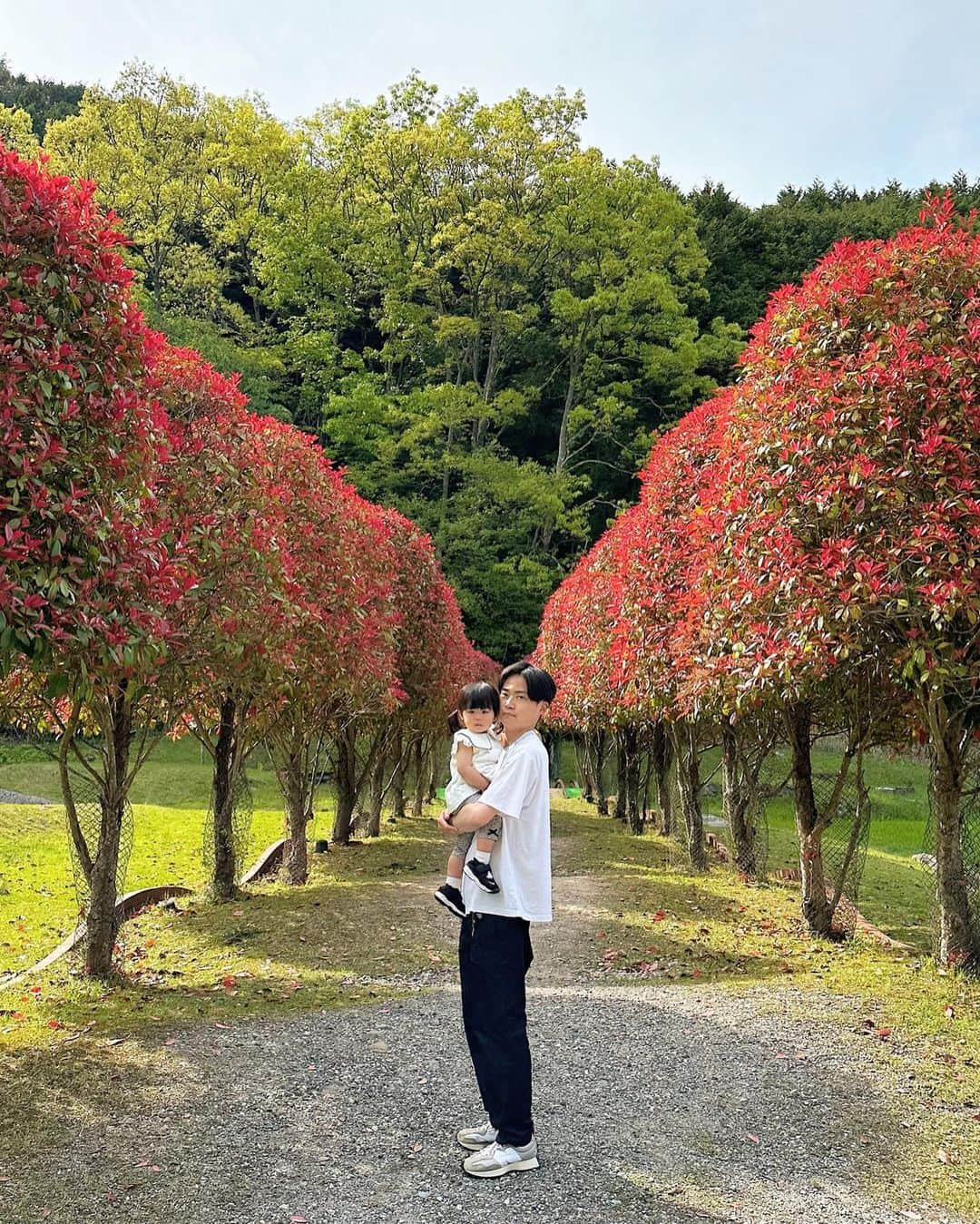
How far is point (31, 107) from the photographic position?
46.3 meters

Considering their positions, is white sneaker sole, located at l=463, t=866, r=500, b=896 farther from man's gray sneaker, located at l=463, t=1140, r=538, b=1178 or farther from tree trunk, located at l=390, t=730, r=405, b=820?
tree trunk, located at l=390, t=730, r=405, b=820

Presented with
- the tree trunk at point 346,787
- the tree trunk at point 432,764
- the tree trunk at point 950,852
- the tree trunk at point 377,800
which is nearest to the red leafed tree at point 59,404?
the tree trunk at point 950,852

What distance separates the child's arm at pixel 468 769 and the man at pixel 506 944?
0.33m

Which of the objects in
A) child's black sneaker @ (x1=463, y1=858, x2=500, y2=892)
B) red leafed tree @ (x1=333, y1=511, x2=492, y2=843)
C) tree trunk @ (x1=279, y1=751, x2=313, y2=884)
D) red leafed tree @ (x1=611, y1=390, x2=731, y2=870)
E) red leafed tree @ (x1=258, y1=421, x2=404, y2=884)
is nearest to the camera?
child's black sneaker @ (x1=463, y1=858, x2=500, y2=892)

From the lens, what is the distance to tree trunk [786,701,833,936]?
30.6 feet

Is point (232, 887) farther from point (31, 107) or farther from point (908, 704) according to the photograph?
point (31, 107)

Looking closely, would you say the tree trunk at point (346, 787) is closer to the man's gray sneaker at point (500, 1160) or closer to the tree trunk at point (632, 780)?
the tree trunk at point (632, 780)

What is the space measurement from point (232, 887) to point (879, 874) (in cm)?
1023

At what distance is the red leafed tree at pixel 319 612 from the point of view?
10.0m

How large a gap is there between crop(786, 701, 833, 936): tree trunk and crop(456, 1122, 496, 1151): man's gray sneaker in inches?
220

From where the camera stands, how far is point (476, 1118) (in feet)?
15.9

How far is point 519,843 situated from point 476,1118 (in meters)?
1.58

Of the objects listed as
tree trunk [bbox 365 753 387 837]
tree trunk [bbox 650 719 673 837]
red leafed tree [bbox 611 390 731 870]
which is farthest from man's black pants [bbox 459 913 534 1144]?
tree trunk [bbox 650 719 673 837]

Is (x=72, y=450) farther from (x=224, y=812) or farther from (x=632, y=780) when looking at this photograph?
(x=632, y=780)
